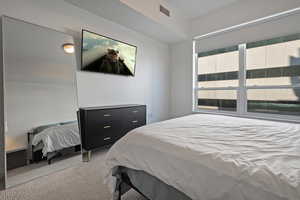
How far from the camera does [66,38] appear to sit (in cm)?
223

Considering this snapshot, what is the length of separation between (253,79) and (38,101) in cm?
389

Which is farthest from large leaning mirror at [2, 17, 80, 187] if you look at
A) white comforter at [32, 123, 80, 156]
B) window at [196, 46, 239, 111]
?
window at [196, 46, 239, 111]

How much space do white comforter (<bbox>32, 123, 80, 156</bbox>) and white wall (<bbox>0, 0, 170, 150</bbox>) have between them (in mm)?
484

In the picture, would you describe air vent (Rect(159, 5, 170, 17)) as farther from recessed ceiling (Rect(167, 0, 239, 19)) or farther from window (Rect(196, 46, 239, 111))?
window (Rect(196, 46, 239, 111))

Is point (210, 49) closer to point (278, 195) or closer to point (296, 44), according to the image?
point (296, 44)

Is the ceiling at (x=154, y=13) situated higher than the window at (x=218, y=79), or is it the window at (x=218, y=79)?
the ceiling at (x=154, y=13)

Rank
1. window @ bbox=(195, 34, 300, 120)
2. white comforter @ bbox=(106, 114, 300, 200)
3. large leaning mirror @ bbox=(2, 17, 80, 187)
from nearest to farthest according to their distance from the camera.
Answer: white comforter @ bbox=(106, 114, 300, 200) < large leaning mirror @ bbox=(2, 17, 80, 187) < window @ bbox=(195, 34, 300, 120)

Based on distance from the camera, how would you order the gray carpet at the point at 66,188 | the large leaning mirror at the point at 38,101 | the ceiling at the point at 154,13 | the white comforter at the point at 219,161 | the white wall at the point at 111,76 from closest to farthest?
the white comforter at the point at 219,161 → the gray carpet at the point at 66,188 → the large leaning mirror at the point at 38,101 → the white wall at the point at 111,76 → the ceiling at the point at 154,13

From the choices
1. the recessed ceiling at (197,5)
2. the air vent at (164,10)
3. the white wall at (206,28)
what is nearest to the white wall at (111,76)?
the white wall at (206,28)

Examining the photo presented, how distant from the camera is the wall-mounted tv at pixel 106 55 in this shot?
242cm

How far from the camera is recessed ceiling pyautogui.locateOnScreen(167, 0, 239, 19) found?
298 cm

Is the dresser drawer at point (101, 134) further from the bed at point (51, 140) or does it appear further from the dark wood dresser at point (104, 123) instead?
A: the bed at point (51, 140)

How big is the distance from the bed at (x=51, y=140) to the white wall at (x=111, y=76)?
1.63ft

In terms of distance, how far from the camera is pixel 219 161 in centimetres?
82
